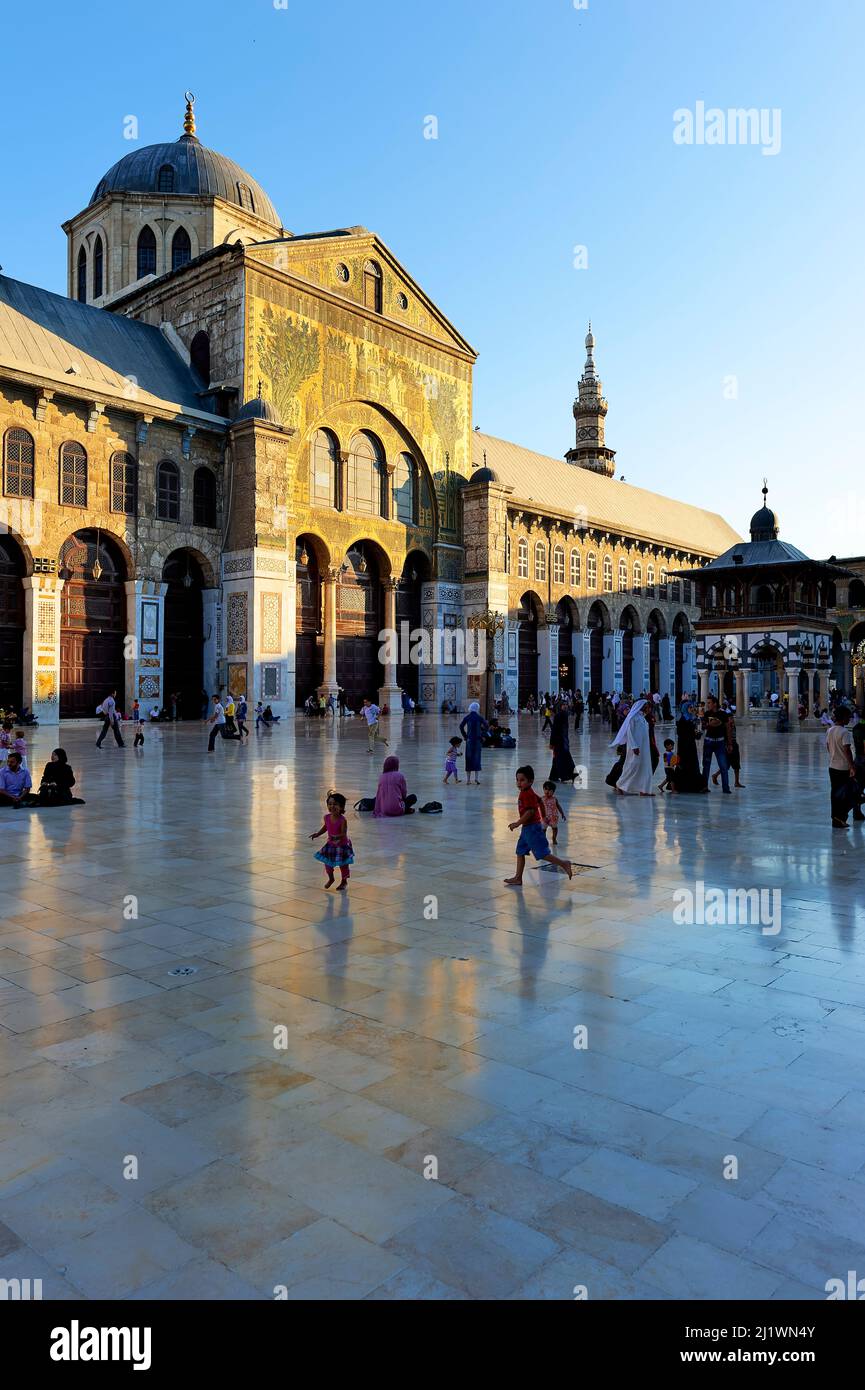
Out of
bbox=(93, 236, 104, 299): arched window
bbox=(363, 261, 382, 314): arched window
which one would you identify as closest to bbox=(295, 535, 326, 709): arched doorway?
bbox=(363, 261, 382, 314): arched window

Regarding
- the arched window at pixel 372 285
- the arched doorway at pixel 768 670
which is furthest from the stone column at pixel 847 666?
the arched window at pixel 372 285

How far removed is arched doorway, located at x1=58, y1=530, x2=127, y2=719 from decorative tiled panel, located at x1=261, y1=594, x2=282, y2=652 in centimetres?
447

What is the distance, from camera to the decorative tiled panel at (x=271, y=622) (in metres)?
30.2

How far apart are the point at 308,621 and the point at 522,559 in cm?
1623

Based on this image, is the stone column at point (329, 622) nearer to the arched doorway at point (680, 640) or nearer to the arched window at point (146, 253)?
the arched window at point (146, 253)

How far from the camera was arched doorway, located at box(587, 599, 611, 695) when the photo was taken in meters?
52.9

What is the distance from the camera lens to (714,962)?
5453 millimetres

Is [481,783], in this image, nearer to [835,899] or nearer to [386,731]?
[835,899]

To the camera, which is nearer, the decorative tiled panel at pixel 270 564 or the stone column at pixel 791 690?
the decorative tiled panel at pixel 270 564

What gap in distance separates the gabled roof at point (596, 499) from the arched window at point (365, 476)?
33.3 ft

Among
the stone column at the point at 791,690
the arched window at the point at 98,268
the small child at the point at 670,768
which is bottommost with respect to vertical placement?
the small child at the point at 670,768

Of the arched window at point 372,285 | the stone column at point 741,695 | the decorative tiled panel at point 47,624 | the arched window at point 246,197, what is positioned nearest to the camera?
the decorative tiled panel at point 47,624

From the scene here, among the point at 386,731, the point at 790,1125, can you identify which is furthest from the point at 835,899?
the point at 386,731
